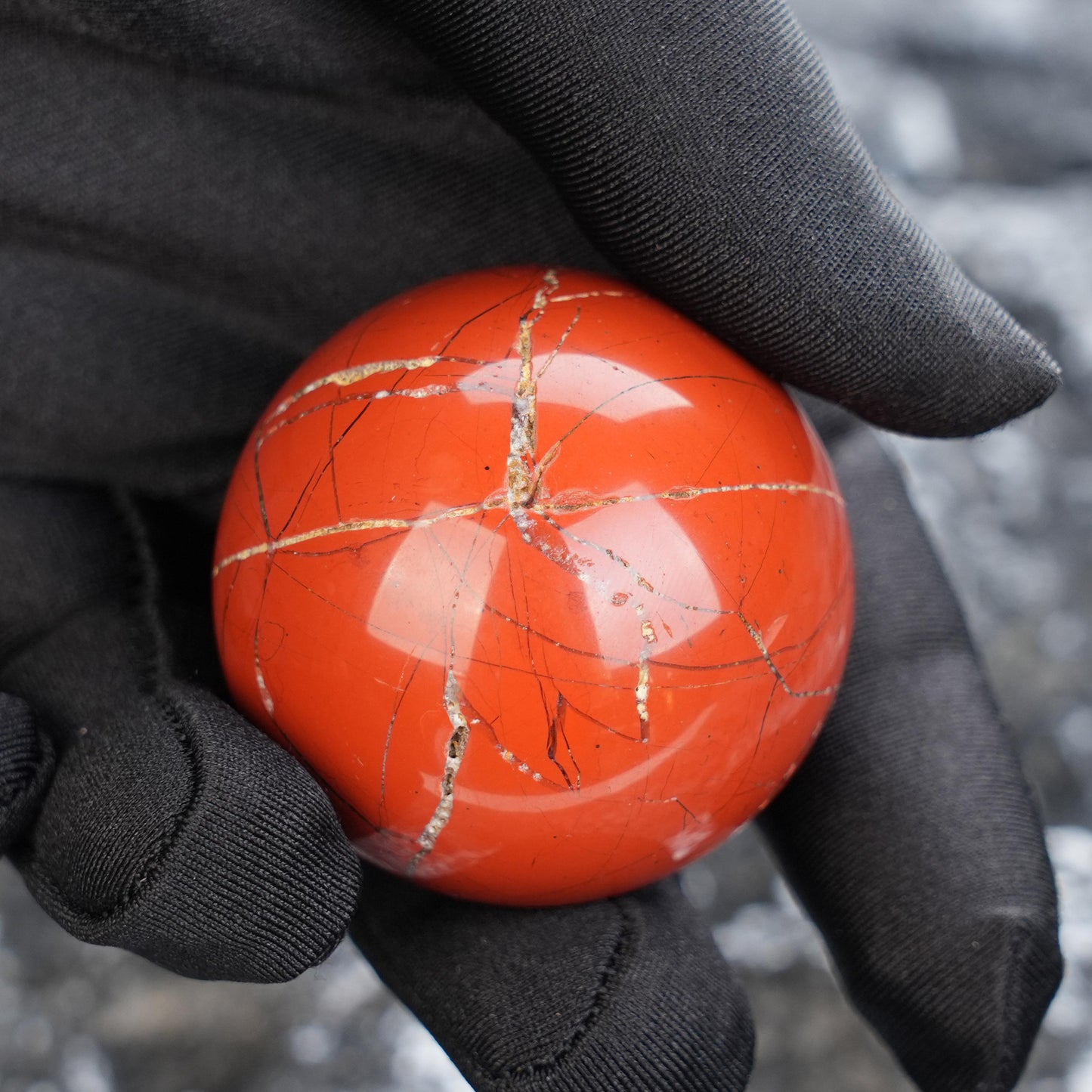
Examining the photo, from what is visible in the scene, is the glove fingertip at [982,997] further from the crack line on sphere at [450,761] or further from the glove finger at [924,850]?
the crack line on sphere at [450,761]

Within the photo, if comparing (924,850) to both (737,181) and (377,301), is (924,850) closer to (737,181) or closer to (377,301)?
(737,181)

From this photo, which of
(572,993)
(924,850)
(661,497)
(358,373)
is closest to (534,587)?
(661,497)

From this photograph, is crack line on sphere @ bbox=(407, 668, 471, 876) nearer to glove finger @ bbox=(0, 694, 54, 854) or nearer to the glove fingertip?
glove finger @ bbox=(0, 694, 54, 854)

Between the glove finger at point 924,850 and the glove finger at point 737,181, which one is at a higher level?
the glove finger at point 737,181

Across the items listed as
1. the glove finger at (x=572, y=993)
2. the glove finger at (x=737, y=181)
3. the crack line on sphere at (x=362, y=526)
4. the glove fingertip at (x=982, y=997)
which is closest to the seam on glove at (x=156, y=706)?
the crack line on sphere at (x=362, y=526)

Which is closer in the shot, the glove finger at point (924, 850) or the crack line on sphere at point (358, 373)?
the crack line on sphere at point (358, 373)

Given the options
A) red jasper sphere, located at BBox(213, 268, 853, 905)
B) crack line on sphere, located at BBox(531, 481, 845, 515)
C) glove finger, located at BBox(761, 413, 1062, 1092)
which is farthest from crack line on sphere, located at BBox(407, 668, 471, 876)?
glove finger, located at BBox(761, 413, 1062, 1092)

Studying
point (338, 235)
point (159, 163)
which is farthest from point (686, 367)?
point (159, 163)

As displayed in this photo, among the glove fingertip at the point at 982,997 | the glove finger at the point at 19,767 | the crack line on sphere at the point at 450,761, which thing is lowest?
the glove fingertip at the point at 982,997
